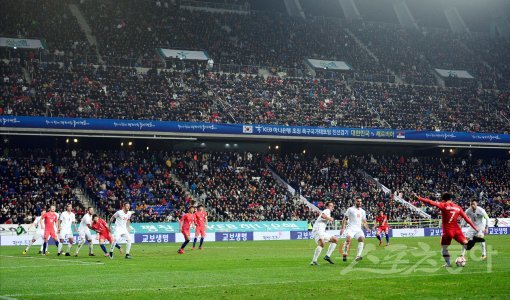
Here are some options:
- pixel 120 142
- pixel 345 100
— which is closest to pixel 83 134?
pixel 120 142

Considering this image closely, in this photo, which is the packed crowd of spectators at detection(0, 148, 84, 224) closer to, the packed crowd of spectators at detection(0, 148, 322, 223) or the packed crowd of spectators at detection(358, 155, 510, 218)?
the packed crowd of spectators at detection(0, 148, 322, 223)

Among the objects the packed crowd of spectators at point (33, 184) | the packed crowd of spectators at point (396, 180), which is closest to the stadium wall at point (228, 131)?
the packed crowd of spectators at point (33, 184)

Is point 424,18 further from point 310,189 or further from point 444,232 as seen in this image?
point 444,232

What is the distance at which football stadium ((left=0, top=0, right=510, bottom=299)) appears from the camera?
5488 cm

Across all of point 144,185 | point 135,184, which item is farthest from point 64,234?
point 144,185

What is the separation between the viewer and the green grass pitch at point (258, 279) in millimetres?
17031

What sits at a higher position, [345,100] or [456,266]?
[345,100]

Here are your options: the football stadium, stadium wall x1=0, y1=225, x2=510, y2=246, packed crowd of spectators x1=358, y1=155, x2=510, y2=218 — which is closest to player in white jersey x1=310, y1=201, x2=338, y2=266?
the football stadium

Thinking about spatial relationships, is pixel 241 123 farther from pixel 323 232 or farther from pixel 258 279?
pixel 258 279

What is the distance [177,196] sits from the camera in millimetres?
57938

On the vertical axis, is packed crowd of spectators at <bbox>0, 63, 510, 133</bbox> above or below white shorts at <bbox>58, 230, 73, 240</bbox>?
above

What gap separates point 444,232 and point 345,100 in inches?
1990

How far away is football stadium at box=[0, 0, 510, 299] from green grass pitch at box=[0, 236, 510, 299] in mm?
10189

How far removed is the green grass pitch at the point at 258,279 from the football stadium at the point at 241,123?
10.2 meters
